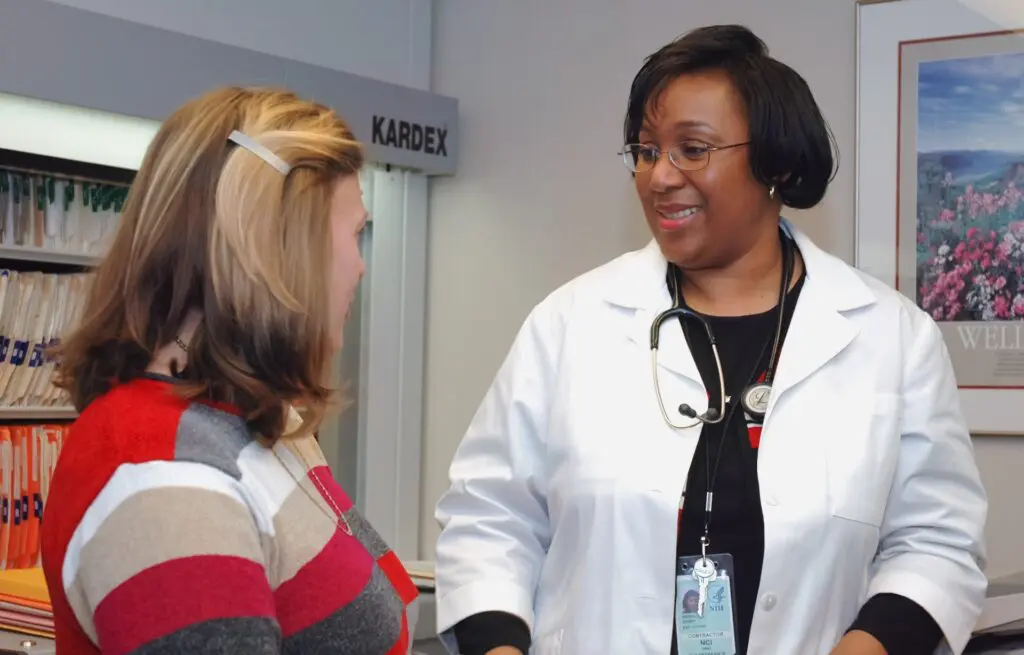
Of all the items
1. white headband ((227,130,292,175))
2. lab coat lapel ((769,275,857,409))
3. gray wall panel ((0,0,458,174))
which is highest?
gray wall panel ((0,0,458,174))

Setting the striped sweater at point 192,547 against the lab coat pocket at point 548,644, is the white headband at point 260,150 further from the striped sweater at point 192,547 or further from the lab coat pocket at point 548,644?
the lab coat pocket at point 548,644

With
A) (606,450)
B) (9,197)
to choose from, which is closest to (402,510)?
(9,197)

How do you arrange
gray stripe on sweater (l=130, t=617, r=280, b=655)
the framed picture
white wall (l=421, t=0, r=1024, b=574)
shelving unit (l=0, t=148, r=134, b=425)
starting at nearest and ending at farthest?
gray stripe on sweater (l=130, t=617, r=280, b=655) < the framed picture < shelving unit (l=0, t=148, r=134, b=425) < white wall (l=421, t=0, r=1024, b=574)

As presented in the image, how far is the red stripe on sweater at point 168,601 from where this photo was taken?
0.88 meters

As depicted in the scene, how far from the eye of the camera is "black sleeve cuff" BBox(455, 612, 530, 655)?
1611mm

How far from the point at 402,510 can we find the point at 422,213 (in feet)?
2.87

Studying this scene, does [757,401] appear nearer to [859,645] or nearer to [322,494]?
[859,645]

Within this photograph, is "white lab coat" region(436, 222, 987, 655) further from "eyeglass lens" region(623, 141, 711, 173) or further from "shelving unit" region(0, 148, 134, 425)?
"shelving unit" region(0, 148, 134, 425)

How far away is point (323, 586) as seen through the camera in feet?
3.32

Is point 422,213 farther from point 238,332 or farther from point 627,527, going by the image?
point 238,332

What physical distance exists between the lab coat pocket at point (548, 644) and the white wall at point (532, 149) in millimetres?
1637

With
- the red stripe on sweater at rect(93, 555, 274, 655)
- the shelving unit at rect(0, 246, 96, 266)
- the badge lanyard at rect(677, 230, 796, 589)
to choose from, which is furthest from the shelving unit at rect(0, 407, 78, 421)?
the red stripe on sweater at rect(93, 555, 274, 655)

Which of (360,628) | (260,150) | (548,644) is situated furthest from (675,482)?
(260,150)

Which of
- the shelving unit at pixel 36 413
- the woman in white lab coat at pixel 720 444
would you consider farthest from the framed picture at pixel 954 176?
the shelving unit at pixel 36 413
